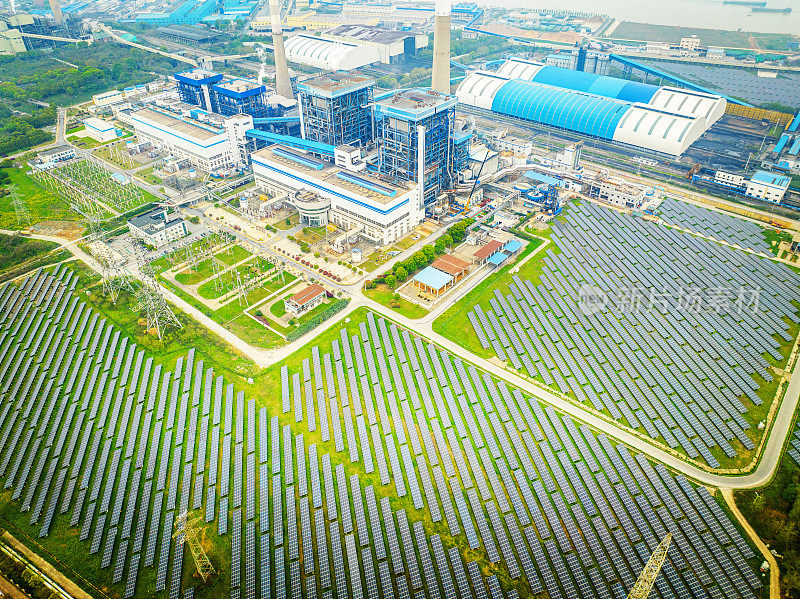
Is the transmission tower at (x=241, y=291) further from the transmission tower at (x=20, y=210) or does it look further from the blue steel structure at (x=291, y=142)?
the transmission tower at (x=20, y=210)

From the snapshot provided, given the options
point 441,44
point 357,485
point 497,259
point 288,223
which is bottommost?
point 357,485

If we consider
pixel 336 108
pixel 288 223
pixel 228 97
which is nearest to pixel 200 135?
pixel 228 97

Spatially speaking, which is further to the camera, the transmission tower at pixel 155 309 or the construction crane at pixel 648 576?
the transmission tower at pixel 155 309

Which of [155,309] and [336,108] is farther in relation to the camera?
[336,108]

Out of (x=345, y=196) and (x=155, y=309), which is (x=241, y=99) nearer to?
(x=345, y=196)

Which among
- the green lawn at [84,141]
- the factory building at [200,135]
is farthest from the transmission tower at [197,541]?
the green lawn at [84,141]

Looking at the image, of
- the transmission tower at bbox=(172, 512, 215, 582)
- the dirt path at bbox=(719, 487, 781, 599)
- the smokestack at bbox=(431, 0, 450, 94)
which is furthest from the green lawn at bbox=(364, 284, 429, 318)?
the smokestack at bbox=(431, 0, 450, 94)

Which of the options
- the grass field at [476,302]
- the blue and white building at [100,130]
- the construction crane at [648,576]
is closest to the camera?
the construction crane at [648,576]
